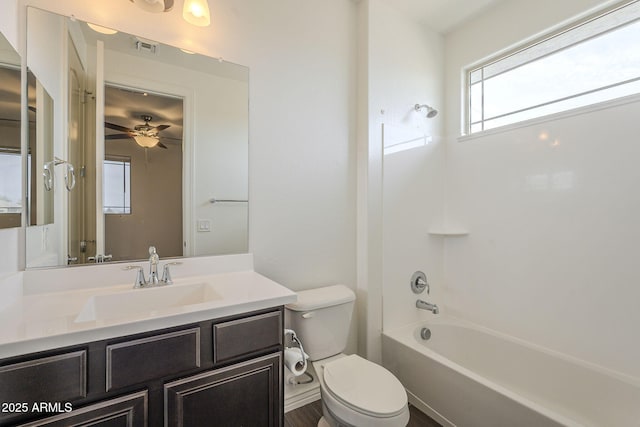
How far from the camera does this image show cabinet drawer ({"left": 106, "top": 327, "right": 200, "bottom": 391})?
2.87ft

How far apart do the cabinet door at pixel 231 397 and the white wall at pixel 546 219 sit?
5.90 ft

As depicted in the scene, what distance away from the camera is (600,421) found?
1.55 metres

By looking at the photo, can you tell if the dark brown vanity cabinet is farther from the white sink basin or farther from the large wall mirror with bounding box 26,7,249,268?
the large wall mirror with bounding box 26,7,249,268

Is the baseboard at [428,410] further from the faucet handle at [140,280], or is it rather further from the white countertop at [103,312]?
the faucet handle at [140,280]

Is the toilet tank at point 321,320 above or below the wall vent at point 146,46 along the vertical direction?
below

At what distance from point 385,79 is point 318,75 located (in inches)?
21.4

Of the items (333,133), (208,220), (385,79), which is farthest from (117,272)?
(385,79)

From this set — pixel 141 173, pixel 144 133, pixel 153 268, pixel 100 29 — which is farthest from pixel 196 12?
pixel 153 268

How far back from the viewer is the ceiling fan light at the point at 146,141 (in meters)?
1.42

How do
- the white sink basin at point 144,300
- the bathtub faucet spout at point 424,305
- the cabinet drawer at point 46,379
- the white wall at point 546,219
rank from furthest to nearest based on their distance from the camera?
the bathtub faucet spout at point 424,305
the white wall at point 546,219
the white sink basin at point 144,300
the cabinet drawer at point 46,379

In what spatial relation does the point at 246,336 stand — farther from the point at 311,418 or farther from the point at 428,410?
the point at 428,410

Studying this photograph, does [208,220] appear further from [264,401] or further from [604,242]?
[604,242]

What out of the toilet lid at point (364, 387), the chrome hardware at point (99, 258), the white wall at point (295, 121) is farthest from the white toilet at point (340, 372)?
the chrome hardware at point (99, 258)

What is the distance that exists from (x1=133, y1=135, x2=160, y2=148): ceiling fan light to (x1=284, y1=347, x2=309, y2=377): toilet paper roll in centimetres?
125
